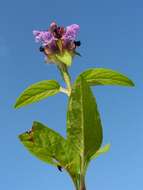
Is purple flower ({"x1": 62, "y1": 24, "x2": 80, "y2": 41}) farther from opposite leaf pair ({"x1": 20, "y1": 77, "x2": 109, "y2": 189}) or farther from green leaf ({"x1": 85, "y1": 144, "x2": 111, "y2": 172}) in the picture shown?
green leaf ({"x1": 85, "y1": 144, "x2": 111, "y2": 172})

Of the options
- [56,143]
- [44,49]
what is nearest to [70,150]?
[56,143]

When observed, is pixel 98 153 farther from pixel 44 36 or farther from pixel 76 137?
pixel 44 36

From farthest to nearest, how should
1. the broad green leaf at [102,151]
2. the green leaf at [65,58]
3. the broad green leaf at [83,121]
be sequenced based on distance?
1. the green leaf at [65,58]
2. the broad green leaf at [102,151]
3. the broad green leaf at [83,121]

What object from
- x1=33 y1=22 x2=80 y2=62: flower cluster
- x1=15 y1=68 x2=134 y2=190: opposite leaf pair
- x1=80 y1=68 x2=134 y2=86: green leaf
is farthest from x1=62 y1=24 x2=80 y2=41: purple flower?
x1=15 y1=68 x2=134 y2=190: opposite leaf pair

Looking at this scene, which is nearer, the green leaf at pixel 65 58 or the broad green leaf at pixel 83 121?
the broad green leaf at pixel 83 121

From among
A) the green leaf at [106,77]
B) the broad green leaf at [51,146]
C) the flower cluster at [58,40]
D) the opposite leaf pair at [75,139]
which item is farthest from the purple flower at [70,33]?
the broad green leaf at [51,146]

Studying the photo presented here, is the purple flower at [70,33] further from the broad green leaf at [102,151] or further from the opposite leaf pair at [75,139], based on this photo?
the broad green leaf at [102,151]
